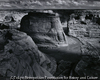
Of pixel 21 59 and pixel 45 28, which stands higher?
pixel 45 28

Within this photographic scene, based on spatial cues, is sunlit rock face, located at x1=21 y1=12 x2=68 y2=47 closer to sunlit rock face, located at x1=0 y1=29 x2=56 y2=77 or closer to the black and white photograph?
the black and white photograph

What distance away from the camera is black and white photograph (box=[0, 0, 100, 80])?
2.96m

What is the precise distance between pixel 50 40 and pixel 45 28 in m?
0.47

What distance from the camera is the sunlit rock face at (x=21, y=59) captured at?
9.26 ft

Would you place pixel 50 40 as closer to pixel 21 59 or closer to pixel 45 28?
pixel 45 28

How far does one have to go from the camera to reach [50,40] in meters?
4.43

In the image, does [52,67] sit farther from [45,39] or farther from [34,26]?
[34,26]

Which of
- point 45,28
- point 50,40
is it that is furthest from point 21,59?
point 45,28

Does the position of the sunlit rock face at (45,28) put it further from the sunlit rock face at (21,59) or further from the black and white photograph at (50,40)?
the sunlit rock face at (21,59)

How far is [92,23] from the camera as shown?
432 cm

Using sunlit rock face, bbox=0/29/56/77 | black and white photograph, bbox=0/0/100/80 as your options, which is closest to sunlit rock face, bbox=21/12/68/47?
black and white photograph, bbox=0/0/100/80

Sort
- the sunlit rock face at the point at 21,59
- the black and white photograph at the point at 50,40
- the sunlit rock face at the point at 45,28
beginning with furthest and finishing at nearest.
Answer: the sunlit rock face at the point at 45,28 < the black and white photograph at the point at 50,40 < the sunlit rock face at the point at 21,59

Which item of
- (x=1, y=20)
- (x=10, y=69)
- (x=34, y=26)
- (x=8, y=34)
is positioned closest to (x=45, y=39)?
(x=34, y=26)

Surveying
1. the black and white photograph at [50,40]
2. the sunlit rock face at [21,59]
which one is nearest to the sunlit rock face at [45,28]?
the black and white photograph at [50,40]
